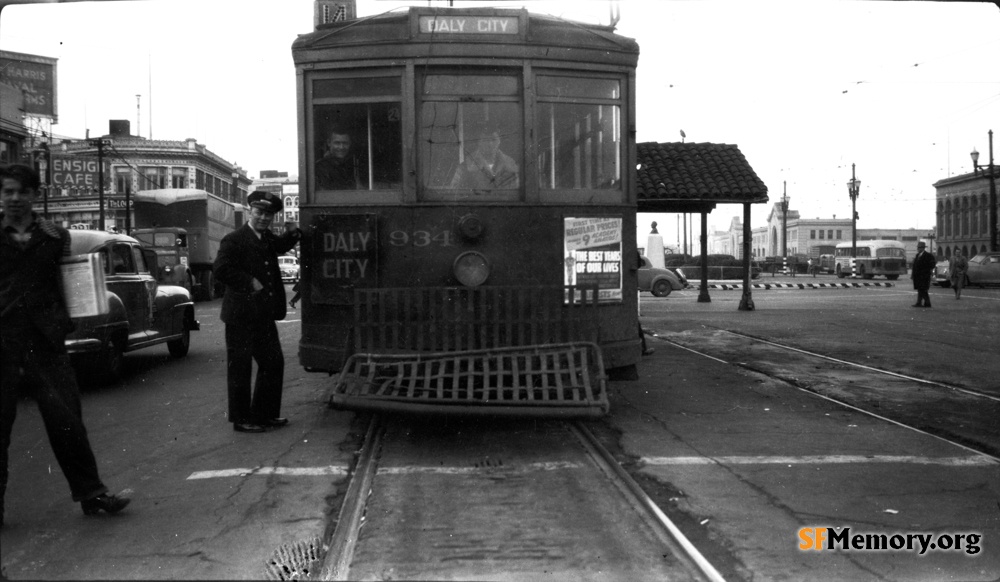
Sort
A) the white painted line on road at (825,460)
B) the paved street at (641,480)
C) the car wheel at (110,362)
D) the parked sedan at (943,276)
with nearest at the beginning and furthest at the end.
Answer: the paved street at (641,480)
the white painted line on road at (825,460)
the car wheel at (110,362)
the parked sedan at (943,276)

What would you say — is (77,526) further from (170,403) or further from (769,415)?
(769,415)

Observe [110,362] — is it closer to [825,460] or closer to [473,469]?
[473,469]

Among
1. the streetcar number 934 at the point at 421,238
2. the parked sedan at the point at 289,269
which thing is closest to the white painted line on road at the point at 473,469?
the streetcar number 934 at the point at 421,238

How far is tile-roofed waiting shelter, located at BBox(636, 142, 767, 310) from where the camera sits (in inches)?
693

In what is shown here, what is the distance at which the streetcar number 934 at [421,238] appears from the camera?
22.7 feet

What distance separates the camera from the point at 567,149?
7.10 metres

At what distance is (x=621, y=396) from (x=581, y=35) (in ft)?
11.4

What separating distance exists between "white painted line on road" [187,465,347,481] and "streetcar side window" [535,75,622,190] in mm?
2718

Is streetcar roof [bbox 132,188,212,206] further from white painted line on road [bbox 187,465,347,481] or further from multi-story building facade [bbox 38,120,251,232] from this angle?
multi-story building facade [bbox 38,120,251,232]

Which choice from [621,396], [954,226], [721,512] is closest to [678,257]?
[954,226]

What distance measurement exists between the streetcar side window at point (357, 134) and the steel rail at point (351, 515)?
1951mm

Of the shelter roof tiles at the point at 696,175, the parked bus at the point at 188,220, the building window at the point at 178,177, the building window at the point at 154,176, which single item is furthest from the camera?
the building window at the point at 178,177

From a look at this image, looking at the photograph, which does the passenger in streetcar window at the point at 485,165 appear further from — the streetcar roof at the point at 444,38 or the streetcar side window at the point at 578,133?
the streetcar roof at the point at 444,38

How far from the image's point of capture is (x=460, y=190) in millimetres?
6988
